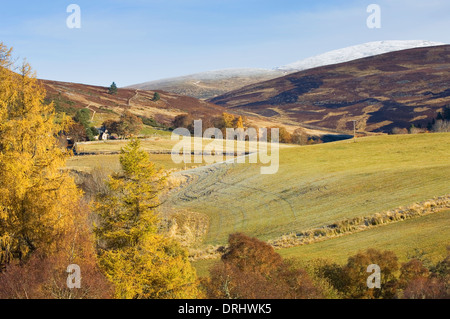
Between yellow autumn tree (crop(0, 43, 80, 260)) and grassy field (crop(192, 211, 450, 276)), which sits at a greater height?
yellow autumn tree (crop(0, 43, 80, 260))

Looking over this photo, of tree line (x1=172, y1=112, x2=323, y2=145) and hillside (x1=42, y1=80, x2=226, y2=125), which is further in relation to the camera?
hillside (x1=42, y1=80, x2=226, y2=125)

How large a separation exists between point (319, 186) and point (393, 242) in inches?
889

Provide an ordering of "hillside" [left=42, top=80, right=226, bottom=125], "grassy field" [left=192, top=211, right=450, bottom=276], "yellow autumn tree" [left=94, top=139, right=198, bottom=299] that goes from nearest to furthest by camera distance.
Result: "yellow autumn tree" [left=94, top=139, right=198, bottom=299] < "grassy field" [left=192, top=211, right=450, bottom=276] < "hillside" [left=42, top=80, right=226, bottom=125]

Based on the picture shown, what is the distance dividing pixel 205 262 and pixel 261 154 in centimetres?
4289

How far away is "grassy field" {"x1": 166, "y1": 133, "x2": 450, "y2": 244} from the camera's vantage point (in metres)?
36.7

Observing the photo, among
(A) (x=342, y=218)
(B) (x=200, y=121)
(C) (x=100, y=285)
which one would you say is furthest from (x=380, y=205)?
(B) (x=200, y=121)

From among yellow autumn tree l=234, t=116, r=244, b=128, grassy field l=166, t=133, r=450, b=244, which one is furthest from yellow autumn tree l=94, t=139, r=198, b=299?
yellow autumn tree l=234, t=116, r=244, b=128

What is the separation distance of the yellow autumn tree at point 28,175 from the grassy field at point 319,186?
17.4m

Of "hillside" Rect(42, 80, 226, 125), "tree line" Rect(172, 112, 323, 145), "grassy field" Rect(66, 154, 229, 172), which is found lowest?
"grassy field" Rect(66, 154, 229, 172)

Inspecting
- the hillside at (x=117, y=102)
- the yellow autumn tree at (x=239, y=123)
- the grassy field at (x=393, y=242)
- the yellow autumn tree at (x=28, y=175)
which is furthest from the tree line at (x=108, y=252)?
the yellow autumn tree at (x=239, y=123)

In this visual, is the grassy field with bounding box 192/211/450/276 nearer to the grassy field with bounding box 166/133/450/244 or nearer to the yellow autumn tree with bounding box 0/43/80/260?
the grassy field with bounding box 166/133/450/244

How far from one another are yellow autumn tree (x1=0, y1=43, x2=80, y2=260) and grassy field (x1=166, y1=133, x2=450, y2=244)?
1744 centimetres
